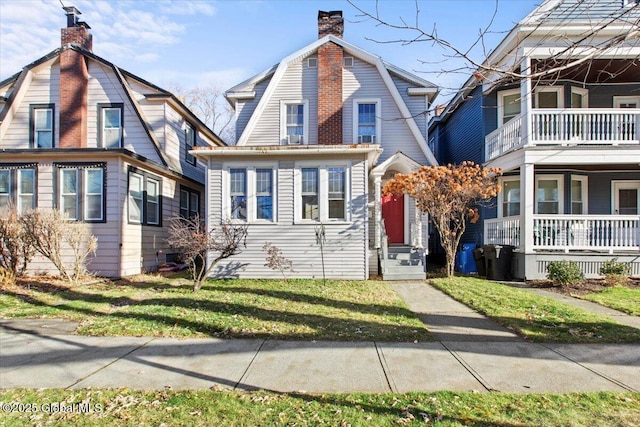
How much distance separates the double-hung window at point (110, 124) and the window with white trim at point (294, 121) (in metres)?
5.88

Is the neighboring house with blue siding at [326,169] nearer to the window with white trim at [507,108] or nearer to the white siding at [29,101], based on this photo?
the window with white trim at [507,108]

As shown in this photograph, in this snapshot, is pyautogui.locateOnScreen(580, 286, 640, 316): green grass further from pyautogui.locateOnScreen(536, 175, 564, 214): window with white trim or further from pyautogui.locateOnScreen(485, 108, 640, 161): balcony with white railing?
pyautogui.locateOnScreen(485, 108, 640, 161): balcony with white railing

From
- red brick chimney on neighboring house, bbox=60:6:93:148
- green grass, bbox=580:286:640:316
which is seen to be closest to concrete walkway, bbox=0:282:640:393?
green grass, bbox=580:286:640:316

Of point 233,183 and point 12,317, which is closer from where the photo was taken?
point 12,317

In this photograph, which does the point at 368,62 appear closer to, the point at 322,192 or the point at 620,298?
the point at 322,192

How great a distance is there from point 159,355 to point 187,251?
4.46m

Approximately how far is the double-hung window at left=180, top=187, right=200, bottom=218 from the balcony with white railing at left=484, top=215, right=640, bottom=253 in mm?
12596

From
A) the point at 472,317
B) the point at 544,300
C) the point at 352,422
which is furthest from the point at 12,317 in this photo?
the point at 544,300

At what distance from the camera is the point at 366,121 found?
13547mm

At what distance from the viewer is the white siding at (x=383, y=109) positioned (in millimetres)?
13289

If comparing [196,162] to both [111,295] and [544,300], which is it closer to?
[111,295]

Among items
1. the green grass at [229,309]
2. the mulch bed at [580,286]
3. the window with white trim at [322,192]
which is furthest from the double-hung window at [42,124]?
the mulch bed at [580,286]

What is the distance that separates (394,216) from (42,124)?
13.1m

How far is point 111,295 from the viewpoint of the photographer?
855cm
